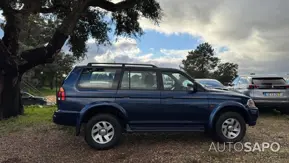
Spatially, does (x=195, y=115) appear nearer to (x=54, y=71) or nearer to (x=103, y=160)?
(x=103, y=160)

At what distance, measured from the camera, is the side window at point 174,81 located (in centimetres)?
619

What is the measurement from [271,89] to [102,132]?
6.46 metres

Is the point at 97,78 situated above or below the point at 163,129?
above

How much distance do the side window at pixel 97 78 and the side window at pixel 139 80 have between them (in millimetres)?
281

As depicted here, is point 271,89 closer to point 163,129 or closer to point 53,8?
point 163,129

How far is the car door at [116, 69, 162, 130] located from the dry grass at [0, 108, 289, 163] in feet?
1.90

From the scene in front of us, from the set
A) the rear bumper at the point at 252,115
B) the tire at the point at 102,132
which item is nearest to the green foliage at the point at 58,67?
the tire at the point at 102,132

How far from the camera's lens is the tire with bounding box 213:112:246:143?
6.13 m

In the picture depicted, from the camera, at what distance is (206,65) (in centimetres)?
7294

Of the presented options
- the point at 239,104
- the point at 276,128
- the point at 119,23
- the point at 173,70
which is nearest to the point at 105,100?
the point at 173,70

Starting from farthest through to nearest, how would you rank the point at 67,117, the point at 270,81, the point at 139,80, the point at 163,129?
the point at 270,81
the point at 139,80
the point at 163,129
the point at 67,117

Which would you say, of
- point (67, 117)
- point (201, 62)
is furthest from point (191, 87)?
point (201, 62)

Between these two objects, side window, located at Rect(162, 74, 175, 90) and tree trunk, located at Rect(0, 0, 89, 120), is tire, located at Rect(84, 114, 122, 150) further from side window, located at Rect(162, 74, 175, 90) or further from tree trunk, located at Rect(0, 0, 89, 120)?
tree trunk, located at Rect(0, 0, 89, 120)

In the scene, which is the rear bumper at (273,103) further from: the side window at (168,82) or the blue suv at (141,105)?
the side window at (168,82)
